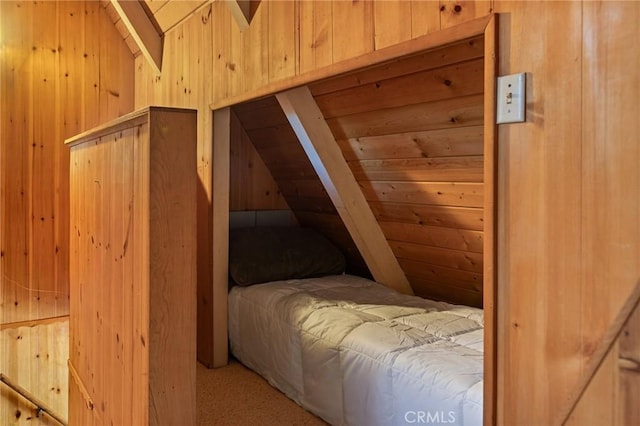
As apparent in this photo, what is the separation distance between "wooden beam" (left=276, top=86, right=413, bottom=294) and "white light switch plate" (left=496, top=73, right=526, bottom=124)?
4.72 feet

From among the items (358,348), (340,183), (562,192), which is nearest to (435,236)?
(340,183)

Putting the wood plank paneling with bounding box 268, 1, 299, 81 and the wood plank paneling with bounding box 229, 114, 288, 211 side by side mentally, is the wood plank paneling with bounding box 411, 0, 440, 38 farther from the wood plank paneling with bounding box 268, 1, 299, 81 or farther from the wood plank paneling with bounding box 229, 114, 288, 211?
the wood plank paneling with bounding box 229, 114, 288, 211

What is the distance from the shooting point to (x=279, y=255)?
341 cm

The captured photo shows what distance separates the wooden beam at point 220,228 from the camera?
297 cm

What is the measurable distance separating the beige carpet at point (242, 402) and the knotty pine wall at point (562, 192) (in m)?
1.40

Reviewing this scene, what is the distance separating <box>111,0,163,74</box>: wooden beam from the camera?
337 centimetres

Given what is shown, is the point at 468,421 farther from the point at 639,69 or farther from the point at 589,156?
the point at 639,69

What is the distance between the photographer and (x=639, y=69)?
3.40ft

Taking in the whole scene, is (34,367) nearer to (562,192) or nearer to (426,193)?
(426,193)

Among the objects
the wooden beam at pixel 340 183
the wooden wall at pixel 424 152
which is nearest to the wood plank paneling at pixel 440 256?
the wooden wall at pixel 424 152

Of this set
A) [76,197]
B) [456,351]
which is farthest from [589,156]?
[76,197]

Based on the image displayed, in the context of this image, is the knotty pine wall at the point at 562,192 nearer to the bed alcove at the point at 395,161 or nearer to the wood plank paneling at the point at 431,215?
the bed alcove at the point at 395,161

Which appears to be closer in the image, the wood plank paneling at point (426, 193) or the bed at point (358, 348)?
the bed at point (358, 348)

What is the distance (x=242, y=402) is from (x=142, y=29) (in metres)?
2.56
